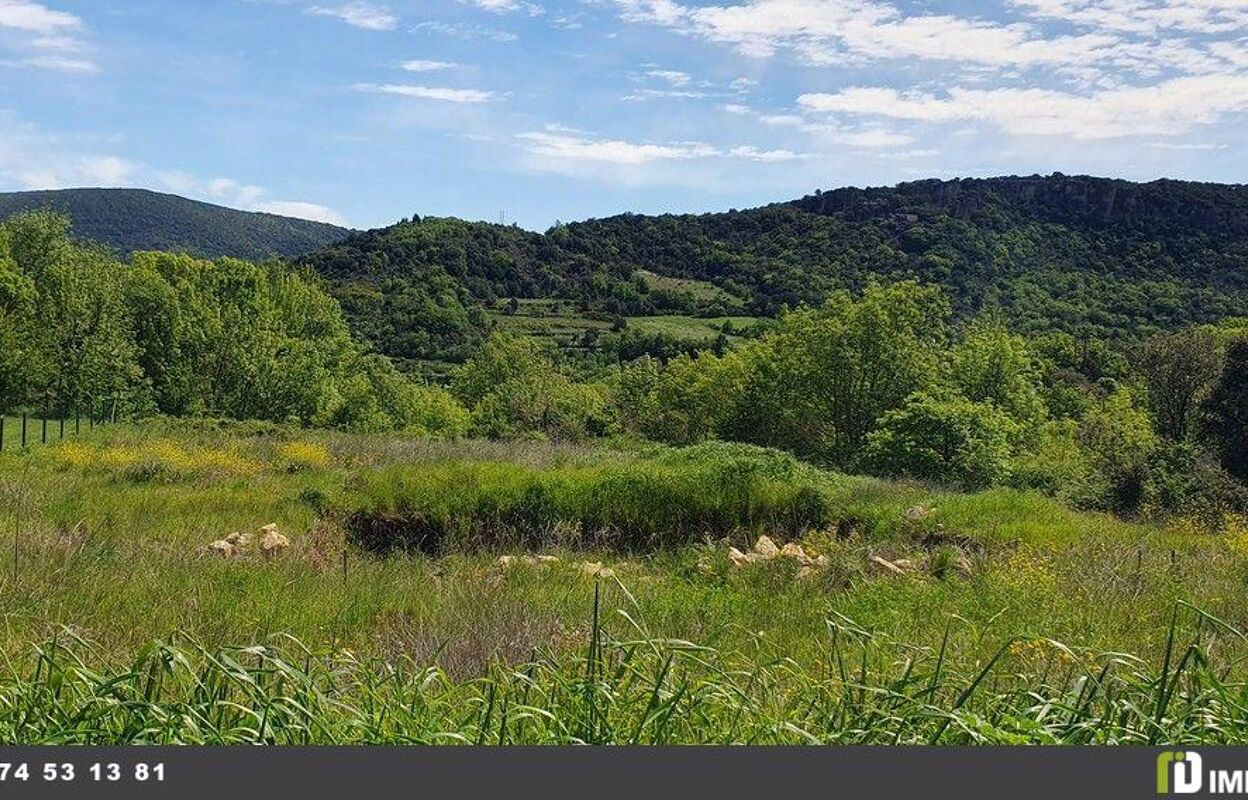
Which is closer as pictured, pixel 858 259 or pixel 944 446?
pixel 944 446

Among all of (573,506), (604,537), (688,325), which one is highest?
(688,325)

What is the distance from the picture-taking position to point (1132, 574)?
715 cm

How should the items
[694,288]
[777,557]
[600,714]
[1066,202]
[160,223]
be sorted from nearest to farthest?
[600,714]
[777,557]
[1066,202]
[694,288]
[160,223]

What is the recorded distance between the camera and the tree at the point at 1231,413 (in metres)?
23.9

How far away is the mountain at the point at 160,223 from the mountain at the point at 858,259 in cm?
5580

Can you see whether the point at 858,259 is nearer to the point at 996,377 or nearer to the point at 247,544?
the point at 996,377

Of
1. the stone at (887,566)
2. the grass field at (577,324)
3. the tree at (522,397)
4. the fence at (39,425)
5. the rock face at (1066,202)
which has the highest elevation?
the rock face at (1066,202)

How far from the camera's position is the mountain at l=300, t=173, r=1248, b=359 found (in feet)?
275

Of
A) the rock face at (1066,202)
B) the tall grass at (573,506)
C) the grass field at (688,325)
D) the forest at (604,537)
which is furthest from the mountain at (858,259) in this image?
the tall grass at (573,506)

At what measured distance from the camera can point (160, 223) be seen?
164 metres

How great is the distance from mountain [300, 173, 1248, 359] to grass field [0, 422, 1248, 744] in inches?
2730

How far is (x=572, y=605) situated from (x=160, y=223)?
7337 inches

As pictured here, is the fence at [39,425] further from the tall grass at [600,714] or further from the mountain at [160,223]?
the mountain at [160,223]

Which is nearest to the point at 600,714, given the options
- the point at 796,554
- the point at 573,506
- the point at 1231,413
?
the point at 796,554
